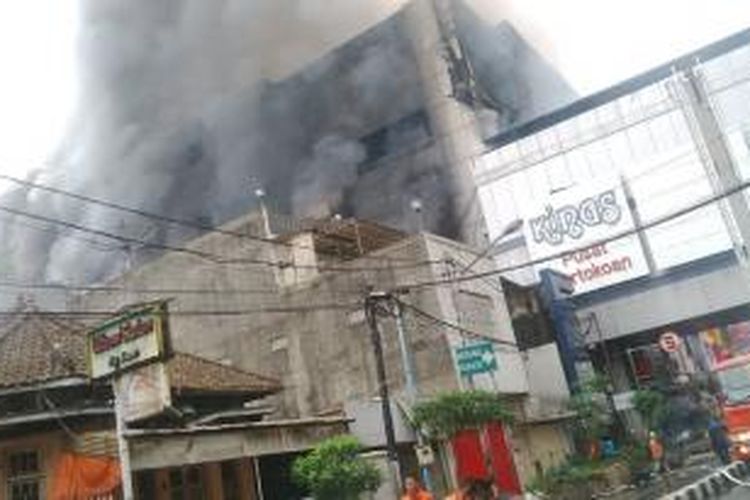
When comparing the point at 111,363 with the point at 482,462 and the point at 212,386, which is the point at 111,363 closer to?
the point at 212,386

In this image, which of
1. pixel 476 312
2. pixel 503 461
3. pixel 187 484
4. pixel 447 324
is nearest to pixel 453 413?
pixel 447 324

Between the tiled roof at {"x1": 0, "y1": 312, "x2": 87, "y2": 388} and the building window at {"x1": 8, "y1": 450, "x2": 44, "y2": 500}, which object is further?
the tiled roof at {"x1": 0, "y1": 312, "x2": 87, "y2": 388}

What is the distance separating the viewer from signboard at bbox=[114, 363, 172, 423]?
16.0 m

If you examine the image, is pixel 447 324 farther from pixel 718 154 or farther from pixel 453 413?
pixel 718 154

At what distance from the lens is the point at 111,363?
655 inches

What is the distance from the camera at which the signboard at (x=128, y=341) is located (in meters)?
16.1

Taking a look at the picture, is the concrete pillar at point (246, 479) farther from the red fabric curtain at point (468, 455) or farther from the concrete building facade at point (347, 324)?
the red fabric curtain at point (468, 455)

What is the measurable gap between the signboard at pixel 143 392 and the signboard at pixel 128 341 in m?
0.21

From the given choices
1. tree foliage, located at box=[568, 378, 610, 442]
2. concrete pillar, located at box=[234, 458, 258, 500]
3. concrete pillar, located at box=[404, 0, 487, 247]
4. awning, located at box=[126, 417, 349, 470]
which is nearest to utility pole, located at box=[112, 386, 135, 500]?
awning, located at box=[126, 417, 349, 470]

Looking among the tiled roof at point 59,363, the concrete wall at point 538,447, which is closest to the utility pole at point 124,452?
the tiled roof at point 59,363

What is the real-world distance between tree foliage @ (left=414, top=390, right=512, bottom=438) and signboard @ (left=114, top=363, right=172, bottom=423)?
8464mm

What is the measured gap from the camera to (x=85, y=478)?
17781 millimetres

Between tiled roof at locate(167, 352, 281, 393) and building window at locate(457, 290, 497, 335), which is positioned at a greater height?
building window at locate(457, 290, 497, 335)

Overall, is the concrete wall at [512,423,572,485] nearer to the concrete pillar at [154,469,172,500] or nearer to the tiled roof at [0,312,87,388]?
the concrete pillar at [154,469,172,500]
